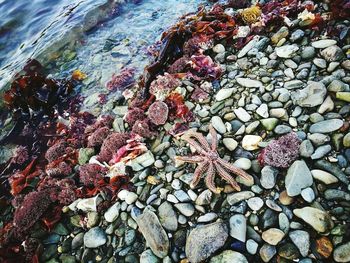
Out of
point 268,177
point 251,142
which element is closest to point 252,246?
point 268,177

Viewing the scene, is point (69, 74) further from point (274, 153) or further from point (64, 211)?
point (274, 153)

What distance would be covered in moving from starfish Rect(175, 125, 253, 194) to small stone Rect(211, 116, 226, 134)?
0.49ft

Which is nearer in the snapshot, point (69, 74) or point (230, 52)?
point (230, 52)

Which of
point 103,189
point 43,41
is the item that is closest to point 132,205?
point 103,189

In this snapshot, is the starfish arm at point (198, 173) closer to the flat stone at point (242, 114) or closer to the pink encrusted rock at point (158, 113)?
the flat stone at point (242, 114)

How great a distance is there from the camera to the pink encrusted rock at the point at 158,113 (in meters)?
3.93

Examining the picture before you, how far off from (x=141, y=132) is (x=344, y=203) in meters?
2.35

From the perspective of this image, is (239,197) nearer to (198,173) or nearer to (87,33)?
(198,173)

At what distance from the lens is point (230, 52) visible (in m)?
4.71

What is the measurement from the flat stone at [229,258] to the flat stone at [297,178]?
28.4 inches

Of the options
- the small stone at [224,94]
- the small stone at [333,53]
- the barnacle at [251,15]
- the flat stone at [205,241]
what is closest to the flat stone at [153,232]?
the flat stone at [205,241]

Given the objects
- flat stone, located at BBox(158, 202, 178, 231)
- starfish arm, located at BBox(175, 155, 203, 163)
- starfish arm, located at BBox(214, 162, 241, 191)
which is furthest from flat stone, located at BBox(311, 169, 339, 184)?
flat stone, located at BBox(158, 202, 178, 231)

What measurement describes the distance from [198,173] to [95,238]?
4.18ft

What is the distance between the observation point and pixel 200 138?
3.36m
